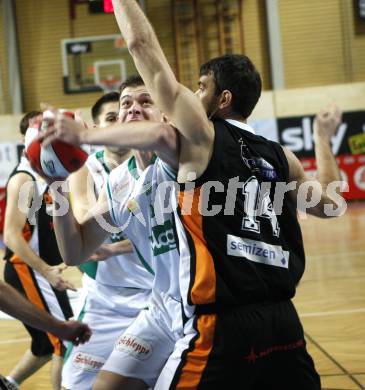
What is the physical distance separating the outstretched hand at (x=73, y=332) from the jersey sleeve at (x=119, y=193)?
52cm

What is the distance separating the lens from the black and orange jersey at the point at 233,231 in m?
2.50

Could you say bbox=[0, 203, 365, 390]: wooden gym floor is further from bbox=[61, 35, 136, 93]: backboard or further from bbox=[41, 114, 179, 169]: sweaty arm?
bbox=[61, 35, 136, 93]: backboard

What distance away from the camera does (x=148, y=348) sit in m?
3.17

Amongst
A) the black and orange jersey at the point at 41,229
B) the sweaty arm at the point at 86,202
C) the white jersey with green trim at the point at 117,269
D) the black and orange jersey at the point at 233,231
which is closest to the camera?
the black and orange jersey at the point at 233,231

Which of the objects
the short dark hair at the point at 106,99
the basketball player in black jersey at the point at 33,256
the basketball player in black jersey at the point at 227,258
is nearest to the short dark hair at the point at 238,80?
the basketball player in black jersey at the point at 227,258

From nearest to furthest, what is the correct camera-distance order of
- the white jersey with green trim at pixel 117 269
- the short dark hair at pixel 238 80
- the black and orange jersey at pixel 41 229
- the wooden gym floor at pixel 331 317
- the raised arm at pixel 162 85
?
the raised arm at pixel 162 85, the short dark hair at pixel 238 80, the white jersey with green trim at pixel 117 269, the black and orange jersey at pixel 41 229, the wooden gym floor at pixel 331 317

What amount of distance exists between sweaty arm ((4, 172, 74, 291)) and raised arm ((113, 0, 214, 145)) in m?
2.22

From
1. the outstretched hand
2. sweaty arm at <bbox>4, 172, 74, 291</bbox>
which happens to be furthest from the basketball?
sweaty arm at <bbox>4, 172, 74, 291</bbox>

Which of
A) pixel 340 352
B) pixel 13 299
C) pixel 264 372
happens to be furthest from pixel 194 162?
pixel 340 352

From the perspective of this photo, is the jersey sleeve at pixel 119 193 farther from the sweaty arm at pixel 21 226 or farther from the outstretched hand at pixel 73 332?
the sweaty arm at pixel 21 226

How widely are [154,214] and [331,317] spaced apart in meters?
4.13

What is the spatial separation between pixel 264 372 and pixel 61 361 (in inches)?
101

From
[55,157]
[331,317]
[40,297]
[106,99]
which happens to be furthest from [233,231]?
[331,317]

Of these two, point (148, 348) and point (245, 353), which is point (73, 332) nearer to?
point (148, 348)
